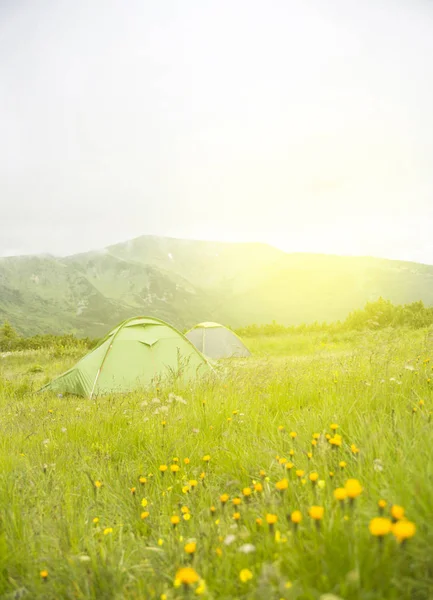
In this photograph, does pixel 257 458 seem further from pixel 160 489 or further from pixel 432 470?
pixel 432 470

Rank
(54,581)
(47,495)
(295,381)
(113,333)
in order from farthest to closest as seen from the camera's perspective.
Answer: (113,333)
(295,381)
(47,495)
(54,581)

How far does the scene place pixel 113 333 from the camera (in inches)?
400

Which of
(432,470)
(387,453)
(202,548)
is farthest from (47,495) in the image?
(432,470)

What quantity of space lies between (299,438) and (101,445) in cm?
226

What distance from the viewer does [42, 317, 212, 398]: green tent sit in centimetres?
905

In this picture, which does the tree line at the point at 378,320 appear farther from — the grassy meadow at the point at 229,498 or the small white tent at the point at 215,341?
the grassy meadow at the point at 229,498

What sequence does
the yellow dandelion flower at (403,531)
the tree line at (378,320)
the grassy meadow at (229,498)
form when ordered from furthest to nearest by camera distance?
the tree line at (378,320)
the grassy meadow at (229,498)
the yellow dandelion flower at (403,531)

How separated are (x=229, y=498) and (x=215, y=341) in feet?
51.4

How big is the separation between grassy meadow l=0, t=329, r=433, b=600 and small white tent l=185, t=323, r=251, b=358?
497 inches

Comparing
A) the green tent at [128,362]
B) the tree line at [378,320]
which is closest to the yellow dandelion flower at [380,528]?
the green tent at [128,362]

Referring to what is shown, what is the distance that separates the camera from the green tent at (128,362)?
905 cm

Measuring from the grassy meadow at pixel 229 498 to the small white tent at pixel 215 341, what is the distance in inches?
497

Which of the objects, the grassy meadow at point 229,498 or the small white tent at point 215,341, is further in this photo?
the small white tent at point 215,341

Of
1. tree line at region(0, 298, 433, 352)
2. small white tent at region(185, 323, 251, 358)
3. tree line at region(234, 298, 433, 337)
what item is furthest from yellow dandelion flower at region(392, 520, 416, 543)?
tree line at region(0, 298, 433, 352)
